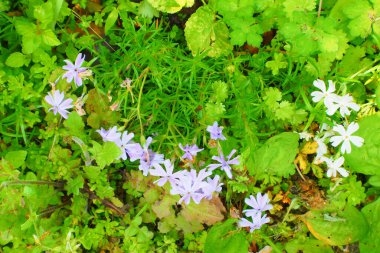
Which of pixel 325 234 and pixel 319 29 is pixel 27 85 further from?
pixel 325 234

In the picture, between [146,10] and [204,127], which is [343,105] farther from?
[146,10]

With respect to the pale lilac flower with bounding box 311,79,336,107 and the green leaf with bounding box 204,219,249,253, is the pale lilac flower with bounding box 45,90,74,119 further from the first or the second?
the pale lilac flower with bounding box 311,79,336,107

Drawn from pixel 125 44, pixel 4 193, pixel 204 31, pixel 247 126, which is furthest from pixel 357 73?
pixel 4 193

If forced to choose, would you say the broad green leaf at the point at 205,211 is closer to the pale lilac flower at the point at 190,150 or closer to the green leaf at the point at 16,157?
the pale lilac flower at the point at 190,150

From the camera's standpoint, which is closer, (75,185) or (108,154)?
(108,154)

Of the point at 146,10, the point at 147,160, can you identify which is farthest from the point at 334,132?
the point at 146,10

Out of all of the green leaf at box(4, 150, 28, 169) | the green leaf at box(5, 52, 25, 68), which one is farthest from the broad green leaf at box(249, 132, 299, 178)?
the green leaf at box(5, 52, 25, 68)
